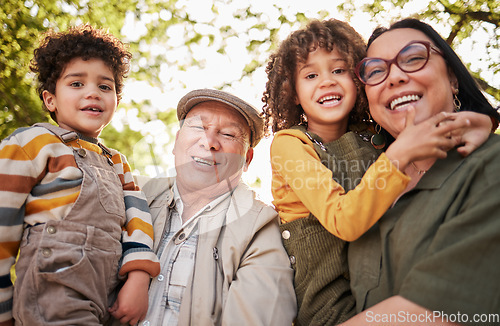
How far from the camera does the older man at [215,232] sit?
221cm

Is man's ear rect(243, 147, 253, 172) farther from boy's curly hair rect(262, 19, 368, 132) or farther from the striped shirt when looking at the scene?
the striped shirt

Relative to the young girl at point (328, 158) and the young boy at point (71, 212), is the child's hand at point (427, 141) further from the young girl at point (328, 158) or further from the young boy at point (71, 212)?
the young boy at point (71, 212)

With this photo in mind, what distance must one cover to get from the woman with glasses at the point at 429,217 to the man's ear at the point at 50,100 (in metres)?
1.89

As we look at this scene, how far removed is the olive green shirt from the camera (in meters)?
1.56

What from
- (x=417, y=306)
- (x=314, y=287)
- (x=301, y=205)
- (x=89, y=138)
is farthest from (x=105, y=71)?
(x=417, y=306)

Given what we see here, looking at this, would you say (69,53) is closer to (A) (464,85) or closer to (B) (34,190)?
(B) (34,190)

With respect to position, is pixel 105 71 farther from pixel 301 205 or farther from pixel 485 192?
pixel 485 192

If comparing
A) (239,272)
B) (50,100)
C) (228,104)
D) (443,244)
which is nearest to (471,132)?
(443,244)

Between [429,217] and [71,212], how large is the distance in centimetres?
172

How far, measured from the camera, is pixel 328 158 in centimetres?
232

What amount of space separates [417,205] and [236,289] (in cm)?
108

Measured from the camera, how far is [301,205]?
2.39 m

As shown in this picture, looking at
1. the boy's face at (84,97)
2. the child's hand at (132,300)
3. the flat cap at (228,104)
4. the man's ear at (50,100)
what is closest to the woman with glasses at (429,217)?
the flat cap at (228,104)

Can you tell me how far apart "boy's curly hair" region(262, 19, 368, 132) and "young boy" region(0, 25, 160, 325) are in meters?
1.16
